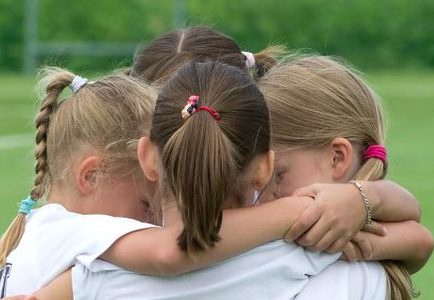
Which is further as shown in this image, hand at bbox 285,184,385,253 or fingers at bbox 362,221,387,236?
fingers at bbox 362,221,387,236

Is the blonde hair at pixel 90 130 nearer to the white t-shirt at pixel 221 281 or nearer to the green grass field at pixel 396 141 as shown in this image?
the white t-shirt at pixel 221 281

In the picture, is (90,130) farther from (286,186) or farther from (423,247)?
(423,247)

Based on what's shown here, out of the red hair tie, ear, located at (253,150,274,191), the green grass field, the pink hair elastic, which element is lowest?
the green grass field

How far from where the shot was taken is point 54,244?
3.21 metres

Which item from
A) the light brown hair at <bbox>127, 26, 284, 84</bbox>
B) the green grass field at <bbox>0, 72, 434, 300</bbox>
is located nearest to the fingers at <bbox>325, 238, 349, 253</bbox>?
the light brown hair at <bbox>127, 26, 284, 84</bbox>

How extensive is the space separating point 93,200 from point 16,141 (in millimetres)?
10205

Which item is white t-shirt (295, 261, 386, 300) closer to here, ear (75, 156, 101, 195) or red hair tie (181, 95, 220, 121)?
red hair tie (181, 95, 220, 121)

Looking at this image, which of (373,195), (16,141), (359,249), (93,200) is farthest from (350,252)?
(16,141)

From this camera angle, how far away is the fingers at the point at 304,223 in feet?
10.2

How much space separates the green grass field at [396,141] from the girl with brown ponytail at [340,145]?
4.65 feet

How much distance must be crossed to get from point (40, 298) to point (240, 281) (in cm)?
49

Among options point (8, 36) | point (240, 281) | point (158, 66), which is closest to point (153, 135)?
point (240, 281)

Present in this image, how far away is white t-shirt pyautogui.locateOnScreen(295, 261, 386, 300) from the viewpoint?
10.3 ft

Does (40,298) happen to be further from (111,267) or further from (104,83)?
(104,83)
